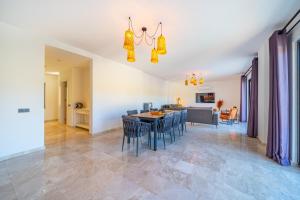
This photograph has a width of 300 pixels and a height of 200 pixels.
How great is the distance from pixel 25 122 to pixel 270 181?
485cm

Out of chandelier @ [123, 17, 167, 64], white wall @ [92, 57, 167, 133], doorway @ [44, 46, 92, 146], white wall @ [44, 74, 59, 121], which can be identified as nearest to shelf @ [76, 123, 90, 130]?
doorway @ [44, 46, 92, 146]

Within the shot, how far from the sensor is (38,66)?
10.8 feet

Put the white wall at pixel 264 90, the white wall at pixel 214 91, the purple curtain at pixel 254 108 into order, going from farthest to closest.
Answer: the white wall at pixel 214 91 → the purple curtain at pixel 254 108 → the white wall at pixel 264 90

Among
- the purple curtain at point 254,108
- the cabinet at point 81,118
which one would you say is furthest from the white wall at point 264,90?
the cabinet at point 81,118

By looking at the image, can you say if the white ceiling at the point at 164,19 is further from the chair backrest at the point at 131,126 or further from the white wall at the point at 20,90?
the chair backrest at the point at 131,126

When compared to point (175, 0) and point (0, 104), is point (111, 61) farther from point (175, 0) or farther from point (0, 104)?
point (175, 0)

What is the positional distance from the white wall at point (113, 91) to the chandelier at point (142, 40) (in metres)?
2.03

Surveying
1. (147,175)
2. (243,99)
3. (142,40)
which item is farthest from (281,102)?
(243,99)

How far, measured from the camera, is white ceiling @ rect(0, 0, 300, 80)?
2.21m

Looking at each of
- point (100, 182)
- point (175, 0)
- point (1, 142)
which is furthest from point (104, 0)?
point (1, 142)

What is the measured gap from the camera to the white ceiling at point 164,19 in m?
2.21

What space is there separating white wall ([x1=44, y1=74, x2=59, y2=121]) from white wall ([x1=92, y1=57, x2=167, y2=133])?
4202 mm

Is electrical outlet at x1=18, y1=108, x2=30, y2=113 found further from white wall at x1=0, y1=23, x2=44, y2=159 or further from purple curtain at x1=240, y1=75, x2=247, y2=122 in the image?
purple curtain at x1=240, y1=75, x2=247, y2=122

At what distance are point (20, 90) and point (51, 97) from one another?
4981 mm
